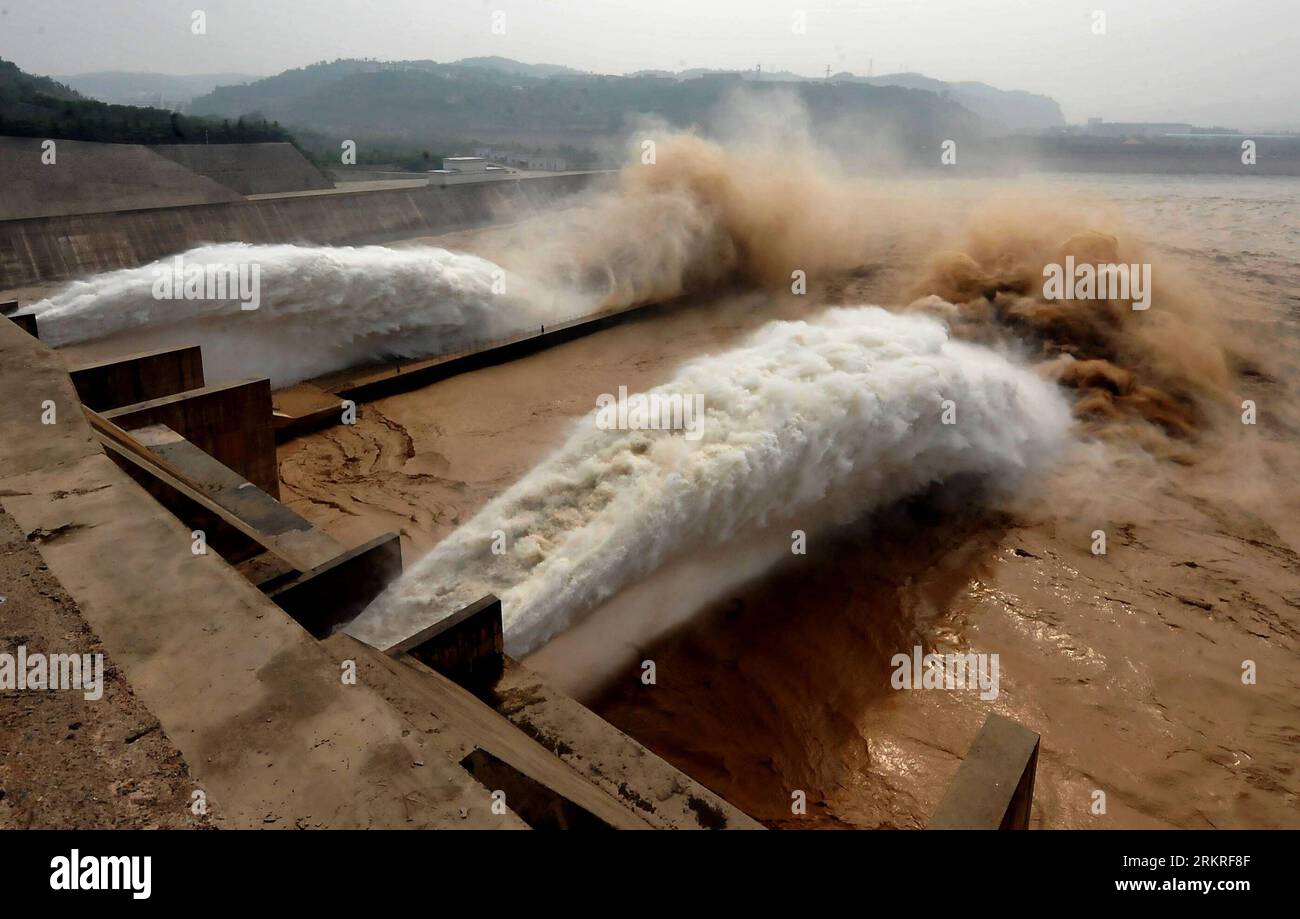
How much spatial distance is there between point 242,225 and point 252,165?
1158 cm

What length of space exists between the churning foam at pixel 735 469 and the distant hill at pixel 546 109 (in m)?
86.4

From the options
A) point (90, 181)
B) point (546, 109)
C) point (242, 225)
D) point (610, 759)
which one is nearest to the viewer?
point (610, 759)

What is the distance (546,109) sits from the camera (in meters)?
132

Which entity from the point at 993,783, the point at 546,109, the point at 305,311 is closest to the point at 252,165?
the point at 305,311

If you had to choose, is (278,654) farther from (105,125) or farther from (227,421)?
(105,125)

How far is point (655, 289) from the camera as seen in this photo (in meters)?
29.4

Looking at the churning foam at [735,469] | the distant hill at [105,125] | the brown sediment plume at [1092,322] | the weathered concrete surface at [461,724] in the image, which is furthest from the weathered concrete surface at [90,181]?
the brown sediment plume at [1092,322]

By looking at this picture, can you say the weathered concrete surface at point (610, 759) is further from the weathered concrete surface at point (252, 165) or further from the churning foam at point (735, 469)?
the weathered concrete surface at point (252, 165)

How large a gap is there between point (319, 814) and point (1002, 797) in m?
5.07

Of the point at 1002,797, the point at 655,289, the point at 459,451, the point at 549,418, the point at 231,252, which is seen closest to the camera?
the point at 1002,797

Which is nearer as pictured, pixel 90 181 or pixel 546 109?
pixel 90 181
